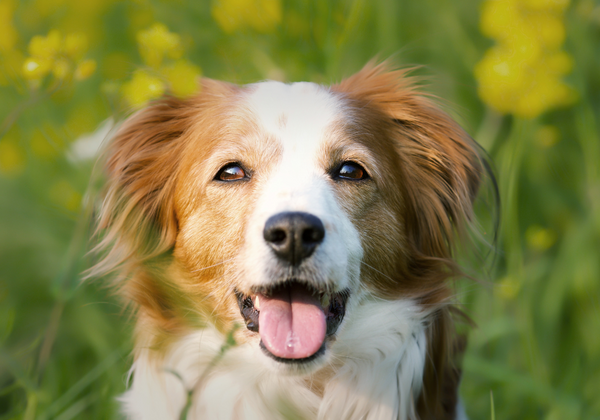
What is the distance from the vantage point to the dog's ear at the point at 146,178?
2670 millimetres

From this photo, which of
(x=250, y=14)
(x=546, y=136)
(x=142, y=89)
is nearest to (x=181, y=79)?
(x=142, y=89)

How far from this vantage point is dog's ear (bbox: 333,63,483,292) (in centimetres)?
266

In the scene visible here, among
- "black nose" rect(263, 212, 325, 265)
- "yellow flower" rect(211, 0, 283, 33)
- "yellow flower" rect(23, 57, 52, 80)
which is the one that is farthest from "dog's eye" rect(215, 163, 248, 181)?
"yellow flower" rect(211, 0, 283, 33)

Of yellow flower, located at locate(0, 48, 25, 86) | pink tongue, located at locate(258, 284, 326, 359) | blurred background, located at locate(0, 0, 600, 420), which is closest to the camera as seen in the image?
pink tongue, located at locate(258, 284, 326, 359)

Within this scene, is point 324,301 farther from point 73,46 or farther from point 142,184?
point 73,46

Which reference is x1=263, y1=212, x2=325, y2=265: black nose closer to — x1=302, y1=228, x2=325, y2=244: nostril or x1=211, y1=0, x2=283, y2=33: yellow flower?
x1=302, y1=228, x2=325, y2=244: nostril

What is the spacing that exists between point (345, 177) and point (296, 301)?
58 centimetres

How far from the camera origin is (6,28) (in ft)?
11.3

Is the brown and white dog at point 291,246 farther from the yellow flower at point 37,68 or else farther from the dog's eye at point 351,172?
the yellow flower at point 37,68

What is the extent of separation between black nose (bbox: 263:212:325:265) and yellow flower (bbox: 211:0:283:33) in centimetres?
252

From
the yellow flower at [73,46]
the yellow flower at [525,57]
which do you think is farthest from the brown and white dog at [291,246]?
the yellow flower at [525,57]

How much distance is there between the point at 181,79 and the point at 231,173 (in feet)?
2.20

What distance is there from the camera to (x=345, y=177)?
7.88 feet

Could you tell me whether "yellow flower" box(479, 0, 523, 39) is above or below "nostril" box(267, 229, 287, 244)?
above
